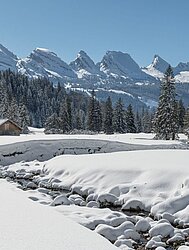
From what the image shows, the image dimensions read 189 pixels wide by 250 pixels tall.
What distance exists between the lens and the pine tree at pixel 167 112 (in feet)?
159

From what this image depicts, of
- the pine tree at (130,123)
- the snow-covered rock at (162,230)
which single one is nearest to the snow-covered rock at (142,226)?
the snow-covered rock at (162,230)

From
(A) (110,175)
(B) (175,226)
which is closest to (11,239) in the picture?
(B) (175,226)

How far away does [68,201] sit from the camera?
42.1 ft

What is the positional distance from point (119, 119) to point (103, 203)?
60.6 m

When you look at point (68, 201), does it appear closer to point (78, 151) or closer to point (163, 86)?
point (78, 151)

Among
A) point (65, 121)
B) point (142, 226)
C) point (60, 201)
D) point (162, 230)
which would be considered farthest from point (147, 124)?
point (162, 230)

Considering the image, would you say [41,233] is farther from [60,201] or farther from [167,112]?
[167,112]

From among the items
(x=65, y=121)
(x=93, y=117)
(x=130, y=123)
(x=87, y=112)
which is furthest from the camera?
(x=87, y=112)

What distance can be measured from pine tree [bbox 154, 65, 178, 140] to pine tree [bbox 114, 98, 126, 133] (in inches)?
937

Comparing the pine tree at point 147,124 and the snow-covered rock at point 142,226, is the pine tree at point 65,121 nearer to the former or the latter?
the pine tree at point 147,124

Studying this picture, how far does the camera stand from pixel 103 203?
43.7ft

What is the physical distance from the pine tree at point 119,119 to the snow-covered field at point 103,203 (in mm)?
51641

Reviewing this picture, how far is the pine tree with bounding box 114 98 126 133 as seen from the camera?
239 feet

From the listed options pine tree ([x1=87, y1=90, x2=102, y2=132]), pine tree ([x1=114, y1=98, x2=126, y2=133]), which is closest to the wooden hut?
pine tree ([x1=87, y1=90, x2=102, y2=132])
